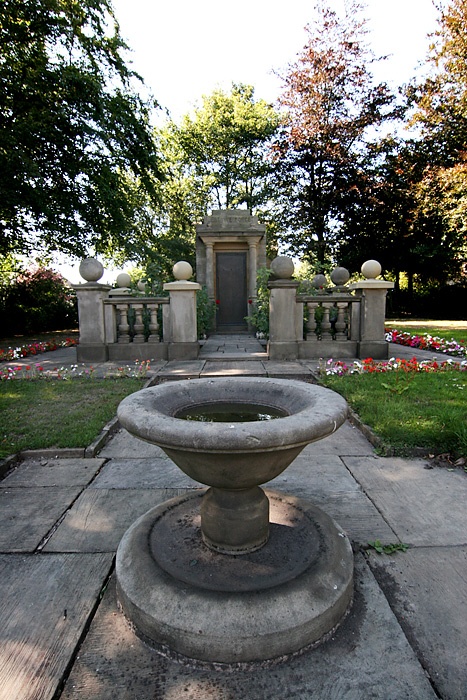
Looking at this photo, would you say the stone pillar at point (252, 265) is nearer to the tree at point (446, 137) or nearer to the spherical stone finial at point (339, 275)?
the spherical stone finial at point (339, 275)

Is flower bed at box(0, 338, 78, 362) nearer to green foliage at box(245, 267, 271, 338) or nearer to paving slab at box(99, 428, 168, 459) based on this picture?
green foliage at box(245, 267, 271, 338)

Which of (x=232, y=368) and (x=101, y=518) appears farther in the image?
(x=232, y=368)

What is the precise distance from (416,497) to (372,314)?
5.57 m

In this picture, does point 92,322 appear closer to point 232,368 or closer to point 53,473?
point 232,368

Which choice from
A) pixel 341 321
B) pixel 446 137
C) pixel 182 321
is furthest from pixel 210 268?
pixel 446 137

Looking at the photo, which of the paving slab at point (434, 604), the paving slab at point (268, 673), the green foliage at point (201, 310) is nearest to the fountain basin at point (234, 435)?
the paving slab at point (268, 673)

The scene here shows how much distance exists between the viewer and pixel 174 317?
316 inches

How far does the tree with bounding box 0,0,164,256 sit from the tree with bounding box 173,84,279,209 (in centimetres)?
1260

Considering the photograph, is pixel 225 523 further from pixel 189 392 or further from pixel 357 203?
pixel 357 203

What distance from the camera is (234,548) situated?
6.61 ft

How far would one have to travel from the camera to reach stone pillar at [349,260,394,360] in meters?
7.79

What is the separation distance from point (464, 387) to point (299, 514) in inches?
163

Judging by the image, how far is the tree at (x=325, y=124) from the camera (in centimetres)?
2025

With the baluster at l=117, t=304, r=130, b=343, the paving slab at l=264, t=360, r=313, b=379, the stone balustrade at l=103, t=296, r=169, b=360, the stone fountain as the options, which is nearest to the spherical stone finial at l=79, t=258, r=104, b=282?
the stone balustrade at l=103, t=296, r=169, b=360
